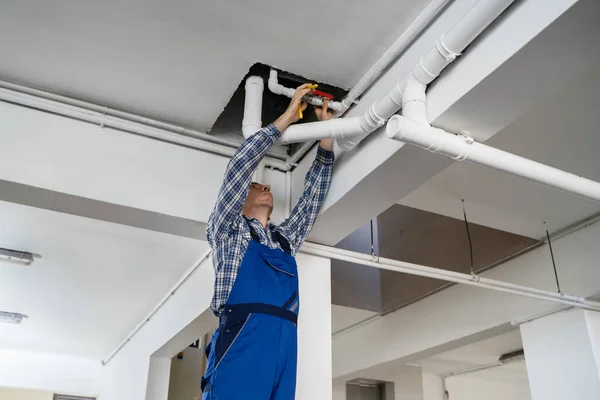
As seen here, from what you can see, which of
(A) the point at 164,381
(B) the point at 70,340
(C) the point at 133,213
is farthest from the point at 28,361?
(C) the point at 133,213

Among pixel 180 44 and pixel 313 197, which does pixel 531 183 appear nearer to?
pixel 313 197

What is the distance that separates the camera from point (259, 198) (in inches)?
94.9

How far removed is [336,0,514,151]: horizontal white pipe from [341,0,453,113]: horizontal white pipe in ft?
0.67

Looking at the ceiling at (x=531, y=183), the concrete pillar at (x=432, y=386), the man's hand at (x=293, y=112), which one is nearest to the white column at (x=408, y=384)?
the concrete pillar at (x=432, y=386)

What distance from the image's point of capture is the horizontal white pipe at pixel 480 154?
68.9 inches

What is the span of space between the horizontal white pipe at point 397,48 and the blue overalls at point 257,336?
764 millimetres

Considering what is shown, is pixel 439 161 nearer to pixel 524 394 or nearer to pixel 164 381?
pixel 164 381

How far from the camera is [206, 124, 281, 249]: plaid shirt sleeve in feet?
7.06

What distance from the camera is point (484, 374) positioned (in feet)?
21.9

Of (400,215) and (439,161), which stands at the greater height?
(400,215)

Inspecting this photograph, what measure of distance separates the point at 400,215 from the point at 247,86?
58.6 inches

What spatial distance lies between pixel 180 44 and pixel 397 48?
2.80ft

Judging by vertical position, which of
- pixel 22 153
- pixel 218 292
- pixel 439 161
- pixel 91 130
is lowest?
Answer: pixel 218 292

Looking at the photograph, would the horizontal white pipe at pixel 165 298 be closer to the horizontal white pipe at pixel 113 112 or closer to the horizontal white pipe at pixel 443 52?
the horizontal white pipe at pixel 113 112
